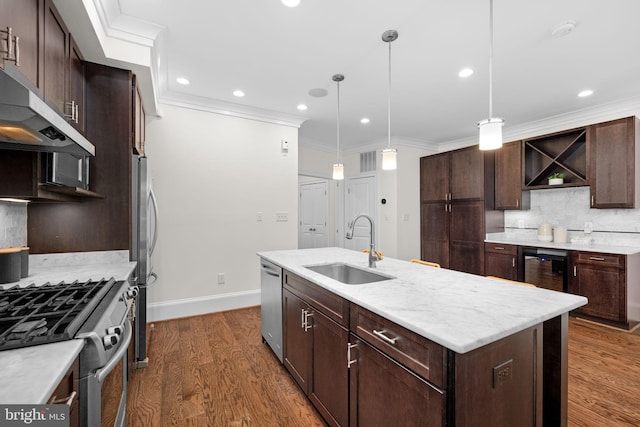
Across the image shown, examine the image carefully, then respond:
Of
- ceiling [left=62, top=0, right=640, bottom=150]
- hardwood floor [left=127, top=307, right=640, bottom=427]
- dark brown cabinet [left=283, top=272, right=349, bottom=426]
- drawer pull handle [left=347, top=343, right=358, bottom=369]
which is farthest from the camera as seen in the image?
ceiling [left=62, top=0, right=640, bottom=150]

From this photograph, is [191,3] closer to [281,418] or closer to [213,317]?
[281,418]

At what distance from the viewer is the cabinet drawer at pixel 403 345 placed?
971 millimetres

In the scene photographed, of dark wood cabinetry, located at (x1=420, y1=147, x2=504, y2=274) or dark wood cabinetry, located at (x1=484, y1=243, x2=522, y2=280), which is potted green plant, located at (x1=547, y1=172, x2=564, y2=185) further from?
dark wood cabinetry, located at (x1=484, y1=243, x2=522, y2=280)

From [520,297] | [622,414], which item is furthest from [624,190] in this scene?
[520,297]

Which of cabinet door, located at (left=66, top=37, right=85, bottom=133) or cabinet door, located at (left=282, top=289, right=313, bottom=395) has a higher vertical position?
cabinet door, located at (left=66, top=37, right=85, bottom=133)

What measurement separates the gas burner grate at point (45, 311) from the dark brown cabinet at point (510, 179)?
16.5 feet

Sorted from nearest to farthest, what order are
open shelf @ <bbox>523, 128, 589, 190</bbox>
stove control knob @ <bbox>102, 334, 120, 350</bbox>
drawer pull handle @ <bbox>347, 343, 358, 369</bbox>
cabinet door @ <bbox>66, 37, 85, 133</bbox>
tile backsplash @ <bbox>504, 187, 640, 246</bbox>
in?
stove control knob @ <bbox>102, 334, 120, 350</bbox> < drawer pull handle @ <bbox>347, 343, 358, 369</bbox> < cabinet door @ <bbox>66, 37, 85, 133</bbox> < tile backsplash @ <bbox>504, 187, 640, 246</bbox> < open shelf @ <bbox>523, 128, 589, 190</bbox>

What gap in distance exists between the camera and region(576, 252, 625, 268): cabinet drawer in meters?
Result: 3.08

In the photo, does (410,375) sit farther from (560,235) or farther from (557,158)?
(557,158)

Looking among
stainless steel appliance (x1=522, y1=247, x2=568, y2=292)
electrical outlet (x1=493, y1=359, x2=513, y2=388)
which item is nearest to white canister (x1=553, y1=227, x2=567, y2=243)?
stainless steel appliance (x1=522, y1=247, x2=568, y2=292)

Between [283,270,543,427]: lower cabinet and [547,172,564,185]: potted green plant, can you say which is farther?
[547,172,564,185]: potted green plant

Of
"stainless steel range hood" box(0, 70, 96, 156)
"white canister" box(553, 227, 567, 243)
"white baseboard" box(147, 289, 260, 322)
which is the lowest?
"white baseboard" box(147, 289, 260, 322)

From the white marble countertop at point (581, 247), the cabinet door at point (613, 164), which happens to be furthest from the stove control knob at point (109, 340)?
the cabinet door at point (613, 164)

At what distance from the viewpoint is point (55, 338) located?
3.06 feet
